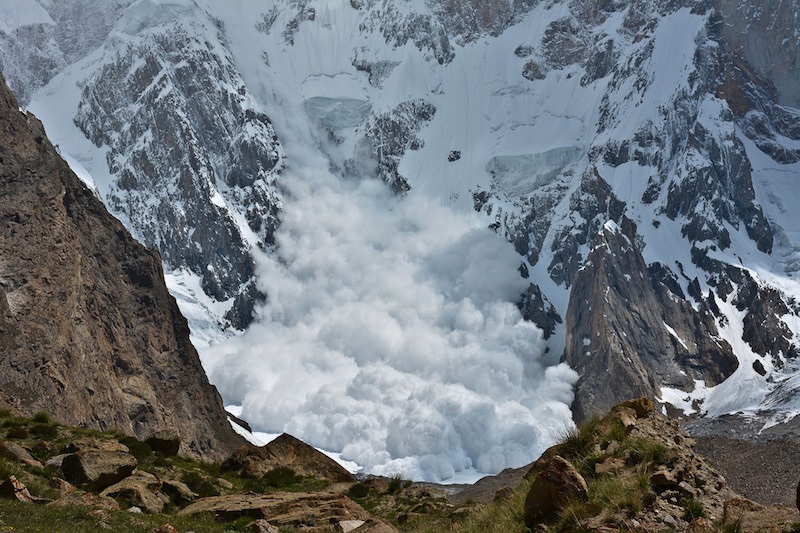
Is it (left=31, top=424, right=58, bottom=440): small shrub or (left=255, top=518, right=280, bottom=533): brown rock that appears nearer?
(left=255, top=518, right=280, bottom=533): brown rock

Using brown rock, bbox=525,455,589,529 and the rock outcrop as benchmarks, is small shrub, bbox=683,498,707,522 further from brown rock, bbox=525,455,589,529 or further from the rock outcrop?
brown rock, bbox=525,455,589,529

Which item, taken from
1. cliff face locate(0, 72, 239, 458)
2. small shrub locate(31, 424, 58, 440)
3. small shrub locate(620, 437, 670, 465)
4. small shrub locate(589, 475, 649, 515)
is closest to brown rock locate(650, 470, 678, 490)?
small shrub locate(589, 475, 649, 515)

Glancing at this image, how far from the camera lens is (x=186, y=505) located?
2539 cm

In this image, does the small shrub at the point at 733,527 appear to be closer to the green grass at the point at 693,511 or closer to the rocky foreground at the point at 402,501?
the rocky foreground at the point at 402,501

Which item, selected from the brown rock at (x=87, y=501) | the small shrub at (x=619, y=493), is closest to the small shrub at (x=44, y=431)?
the brown rock at (x=87, y=501)

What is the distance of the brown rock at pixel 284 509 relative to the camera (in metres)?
23.0

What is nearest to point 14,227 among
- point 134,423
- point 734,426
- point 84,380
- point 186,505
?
point 84,380

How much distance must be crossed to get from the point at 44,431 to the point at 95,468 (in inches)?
381

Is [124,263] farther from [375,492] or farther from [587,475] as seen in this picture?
[587,475]

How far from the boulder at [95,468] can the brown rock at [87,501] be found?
6.05ft

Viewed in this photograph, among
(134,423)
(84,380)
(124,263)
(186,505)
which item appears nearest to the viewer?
(186,505)

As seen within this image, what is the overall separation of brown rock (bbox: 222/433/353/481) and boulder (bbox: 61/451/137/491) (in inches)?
555

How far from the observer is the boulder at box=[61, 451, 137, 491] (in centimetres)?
2488

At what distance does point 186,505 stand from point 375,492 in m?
14.6
